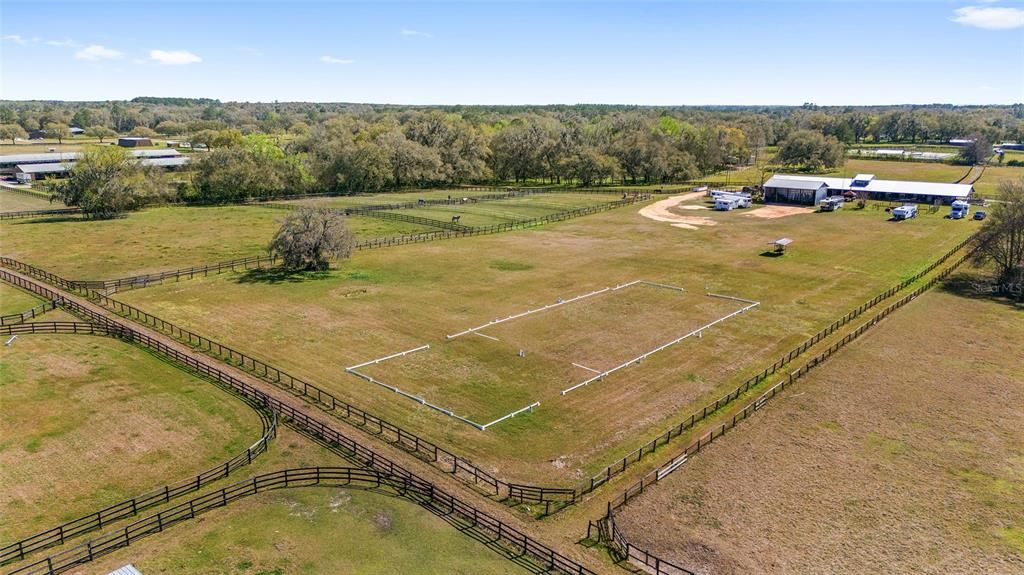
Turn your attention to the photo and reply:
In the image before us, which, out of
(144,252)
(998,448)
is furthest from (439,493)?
(144,252)

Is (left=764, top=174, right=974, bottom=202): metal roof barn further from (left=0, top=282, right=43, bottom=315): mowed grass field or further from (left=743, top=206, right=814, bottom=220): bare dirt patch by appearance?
(left=0, top=282, right=43, bottom=315): mowed grass field

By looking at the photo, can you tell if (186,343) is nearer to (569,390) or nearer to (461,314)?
(461,314)

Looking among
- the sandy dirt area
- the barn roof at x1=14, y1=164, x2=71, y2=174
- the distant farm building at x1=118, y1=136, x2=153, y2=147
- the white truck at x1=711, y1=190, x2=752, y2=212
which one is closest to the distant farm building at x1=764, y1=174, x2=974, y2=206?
the white truck at x1=711, y1=190, x2=752, y2=212

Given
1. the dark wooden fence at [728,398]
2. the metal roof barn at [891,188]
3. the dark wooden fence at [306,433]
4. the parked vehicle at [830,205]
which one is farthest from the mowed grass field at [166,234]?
the dark wooden fence at [728,398]

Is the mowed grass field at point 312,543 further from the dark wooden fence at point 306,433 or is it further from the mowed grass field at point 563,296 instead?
the mowed grass field at point 563,296

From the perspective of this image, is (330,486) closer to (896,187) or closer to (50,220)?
(50,220)
